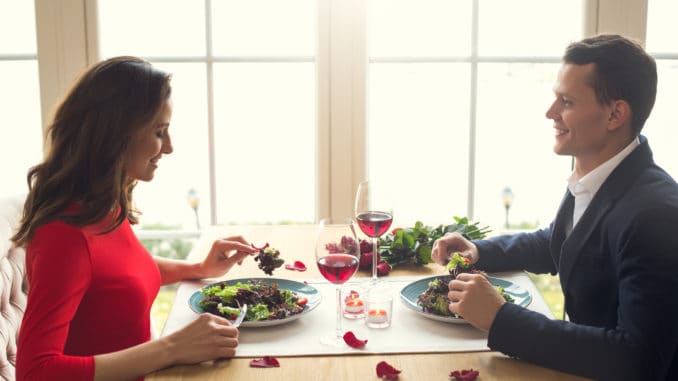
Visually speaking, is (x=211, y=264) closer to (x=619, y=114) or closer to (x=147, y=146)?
(x=147, y=146)

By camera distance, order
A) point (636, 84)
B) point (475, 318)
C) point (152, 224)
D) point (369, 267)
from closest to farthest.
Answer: point (475, 318)
point (636, 84)
point (369, 267)
point (152, 224)

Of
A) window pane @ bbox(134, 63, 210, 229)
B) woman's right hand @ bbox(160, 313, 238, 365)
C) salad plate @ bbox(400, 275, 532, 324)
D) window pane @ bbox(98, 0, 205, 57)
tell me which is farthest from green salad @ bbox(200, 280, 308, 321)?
window pane @ bbox(98, 0, 205, 57)

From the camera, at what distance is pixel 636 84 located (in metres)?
1.69

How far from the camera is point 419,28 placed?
10.0 feet

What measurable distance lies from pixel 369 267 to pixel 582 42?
78 centimetres

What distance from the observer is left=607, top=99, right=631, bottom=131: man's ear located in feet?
5.55

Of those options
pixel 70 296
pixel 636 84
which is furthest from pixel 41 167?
pixel 636 84

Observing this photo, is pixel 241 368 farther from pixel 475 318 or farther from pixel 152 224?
pixel 152 224

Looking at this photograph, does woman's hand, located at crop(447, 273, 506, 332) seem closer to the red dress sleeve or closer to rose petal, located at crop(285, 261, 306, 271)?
rose petal, located at crop(285, 261, 306, 271)

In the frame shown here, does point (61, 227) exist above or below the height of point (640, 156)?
below

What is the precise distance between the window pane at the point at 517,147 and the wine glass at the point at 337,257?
5.54 feet

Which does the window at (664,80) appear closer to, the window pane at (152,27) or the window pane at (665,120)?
the window pane at (665,120)

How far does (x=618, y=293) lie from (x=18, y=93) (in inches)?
99.3

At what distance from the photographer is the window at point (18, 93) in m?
3.00
